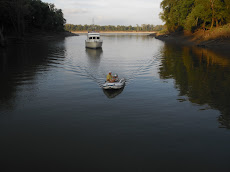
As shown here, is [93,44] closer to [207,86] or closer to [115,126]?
[207,86]

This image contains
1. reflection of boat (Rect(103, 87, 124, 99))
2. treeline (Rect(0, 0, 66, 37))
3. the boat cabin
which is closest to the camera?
reflection of boat (Rect(103, 87, 124, 99))

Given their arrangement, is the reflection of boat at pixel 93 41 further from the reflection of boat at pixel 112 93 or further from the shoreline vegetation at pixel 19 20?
the reflection of boat at pixel 112 93

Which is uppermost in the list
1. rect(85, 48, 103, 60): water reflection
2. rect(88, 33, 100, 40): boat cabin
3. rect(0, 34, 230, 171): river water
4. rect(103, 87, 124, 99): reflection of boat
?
rect(88, 33, 100, 40): boat cabin

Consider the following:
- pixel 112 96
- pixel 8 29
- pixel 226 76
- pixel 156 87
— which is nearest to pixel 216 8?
pixel 226 76

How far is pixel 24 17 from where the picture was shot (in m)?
98.9

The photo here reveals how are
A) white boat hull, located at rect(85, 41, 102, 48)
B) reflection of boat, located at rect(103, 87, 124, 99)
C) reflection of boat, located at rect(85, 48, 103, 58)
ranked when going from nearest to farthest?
reflection of boat, located at rect(103, 87, 124, 99)
reflection of boat, located at rect(85, 48, 103, 58)
white boat hull, located at rect(85, 41, 102, 48)

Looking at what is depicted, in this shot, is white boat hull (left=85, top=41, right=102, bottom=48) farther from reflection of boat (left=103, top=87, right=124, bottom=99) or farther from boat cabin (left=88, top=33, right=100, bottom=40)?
reflection of boat (left=103, top=87, right=124, bottom=99)

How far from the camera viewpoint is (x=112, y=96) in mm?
17750

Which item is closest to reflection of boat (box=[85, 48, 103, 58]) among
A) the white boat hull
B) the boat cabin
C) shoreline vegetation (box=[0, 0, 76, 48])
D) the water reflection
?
the water reflection

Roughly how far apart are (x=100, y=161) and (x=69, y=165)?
1310mm

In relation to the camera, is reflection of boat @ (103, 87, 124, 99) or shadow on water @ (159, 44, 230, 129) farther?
reflection of boat @ (103, 87, 124, 99)

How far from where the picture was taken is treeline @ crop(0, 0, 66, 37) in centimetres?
7425

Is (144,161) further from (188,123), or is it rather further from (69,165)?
(188,123)

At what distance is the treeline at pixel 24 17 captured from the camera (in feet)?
244
